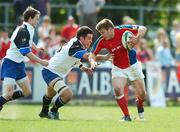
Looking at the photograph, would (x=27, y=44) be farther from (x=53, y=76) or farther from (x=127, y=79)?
(x=127, y=79)

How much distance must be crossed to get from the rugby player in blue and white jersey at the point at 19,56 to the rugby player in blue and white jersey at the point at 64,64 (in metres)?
0.58

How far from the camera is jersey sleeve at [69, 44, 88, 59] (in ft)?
52.0

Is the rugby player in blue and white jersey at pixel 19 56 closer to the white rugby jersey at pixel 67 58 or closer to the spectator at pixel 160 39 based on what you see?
the white rugby jersey at pixel 67 58

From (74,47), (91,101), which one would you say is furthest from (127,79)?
(91,101)

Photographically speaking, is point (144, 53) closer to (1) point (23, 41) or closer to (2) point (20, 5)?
(2) point (20, 5)

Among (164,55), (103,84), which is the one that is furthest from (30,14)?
(164,55)

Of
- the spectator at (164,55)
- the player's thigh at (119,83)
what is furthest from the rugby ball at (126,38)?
the spectator at (164,55)

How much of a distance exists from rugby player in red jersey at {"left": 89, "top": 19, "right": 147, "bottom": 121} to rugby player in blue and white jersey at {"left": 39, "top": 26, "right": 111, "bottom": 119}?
23cm

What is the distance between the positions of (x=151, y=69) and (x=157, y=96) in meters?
0.90

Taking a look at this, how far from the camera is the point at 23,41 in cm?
1622

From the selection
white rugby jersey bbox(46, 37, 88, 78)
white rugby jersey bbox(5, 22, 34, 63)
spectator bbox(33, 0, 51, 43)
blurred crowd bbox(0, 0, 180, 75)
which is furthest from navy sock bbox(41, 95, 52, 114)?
spectator bbox(33, 0, 51, 43)

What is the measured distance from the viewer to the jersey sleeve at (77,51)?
1585 cm

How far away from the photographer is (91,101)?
970 inches

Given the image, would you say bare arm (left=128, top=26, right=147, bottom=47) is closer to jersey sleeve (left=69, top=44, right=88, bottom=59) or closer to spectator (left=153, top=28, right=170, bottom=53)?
jersey sleeve (left=69, top=44, right=88, bottom=59)
